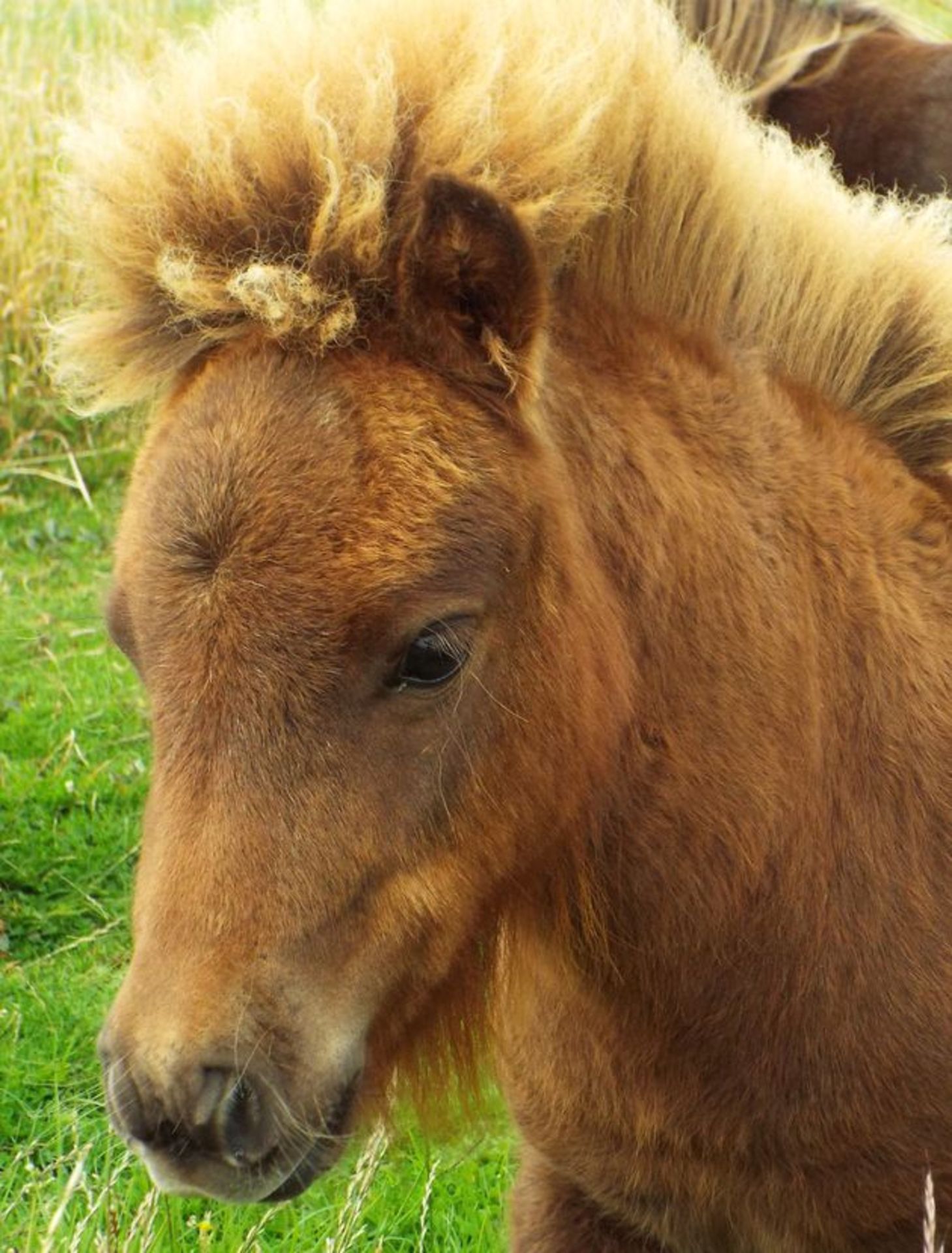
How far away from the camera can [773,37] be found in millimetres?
7680

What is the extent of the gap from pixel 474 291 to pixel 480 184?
0.63ft

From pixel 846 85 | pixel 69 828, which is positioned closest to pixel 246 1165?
pixel 69 828

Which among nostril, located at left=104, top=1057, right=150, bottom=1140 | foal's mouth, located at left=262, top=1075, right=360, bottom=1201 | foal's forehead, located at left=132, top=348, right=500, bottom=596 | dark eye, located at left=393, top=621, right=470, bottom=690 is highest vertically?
foal's forehead, located at left=132, top=348, right=500, bottom=596

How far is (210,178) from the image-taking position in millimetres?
2793

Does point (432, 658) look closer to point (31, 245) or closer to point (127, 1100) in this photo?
point (127, 1100)

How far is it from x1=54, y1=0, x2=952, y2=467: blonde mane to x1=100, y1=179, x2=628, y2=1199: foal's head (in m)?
0.16

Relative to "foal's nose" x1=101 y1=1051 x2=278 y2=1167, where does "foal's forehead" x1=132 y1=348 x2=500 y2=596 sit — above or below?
above

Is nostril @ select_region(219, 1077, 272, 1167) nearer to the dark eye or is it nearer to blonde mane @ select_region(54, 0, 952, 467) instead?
the dark eye

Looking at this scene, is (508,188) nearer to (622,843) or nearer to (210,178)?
(210,178)

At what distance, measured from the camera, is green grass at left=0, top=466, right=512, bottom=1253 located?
12.0ft

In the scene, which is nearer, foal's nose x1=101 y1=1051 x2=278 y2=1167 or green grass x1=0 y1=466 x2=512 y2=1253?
foal's nose x1=101 y1=1051 x2=278 y2=1167

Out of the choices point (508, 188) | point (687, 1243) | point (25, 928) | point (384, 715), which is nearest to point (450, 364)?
point (508, 188)

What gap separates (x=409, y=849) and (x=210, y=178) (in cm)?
117

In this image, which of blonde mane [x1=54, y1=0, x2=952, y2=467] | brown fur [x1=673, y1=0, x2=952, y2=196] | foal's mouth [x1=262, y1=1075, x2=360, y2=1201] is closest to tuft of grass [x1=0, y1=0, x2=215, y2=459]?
brown fur [x1=673, y1=0, x2=952, y2=196]
